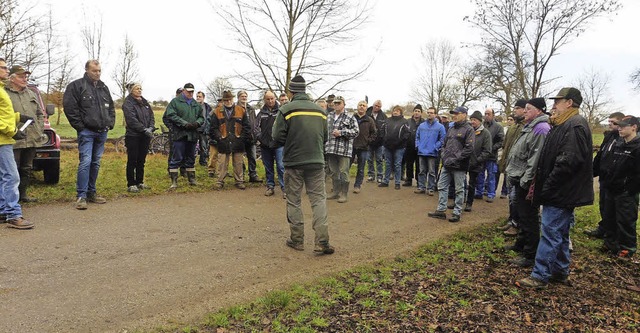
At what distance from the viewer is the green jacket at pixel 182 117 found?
8602mm

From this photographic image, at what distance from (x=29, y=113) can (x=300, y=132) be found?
15.7 ft

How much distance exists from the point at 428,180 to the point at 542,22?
612 inches

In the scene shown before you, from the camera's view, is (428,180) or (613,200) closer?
(613,200)

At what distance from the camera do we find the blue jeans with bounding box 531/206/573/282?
4.66 meters

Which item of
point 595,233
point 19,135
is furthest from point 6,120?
point 595,233

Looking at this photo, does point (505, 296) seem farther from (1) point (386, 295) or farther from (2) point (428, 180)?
(2) point (428, 180)

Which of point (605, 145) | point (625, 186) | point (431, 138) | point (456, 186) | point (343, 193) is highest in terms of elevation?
point (431, 138)

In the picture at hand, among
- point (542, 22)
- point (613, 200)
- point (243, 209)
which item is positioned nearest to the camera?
point (613, 200)

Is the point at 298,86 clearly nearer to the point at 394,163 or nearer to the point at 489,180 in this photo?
the point at 394,163

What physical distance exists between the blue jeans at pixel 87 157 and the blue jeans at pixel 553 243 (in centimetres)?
705

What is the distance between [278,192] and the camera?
9164mm

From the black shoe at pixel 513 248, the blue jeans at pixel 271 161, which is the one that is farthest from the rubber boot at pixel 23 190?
the black shoe at pixel 513 248

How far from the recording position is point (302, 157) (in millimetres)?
5402

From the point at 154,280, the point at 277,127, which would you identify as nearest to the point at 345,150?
the point at 277,127
